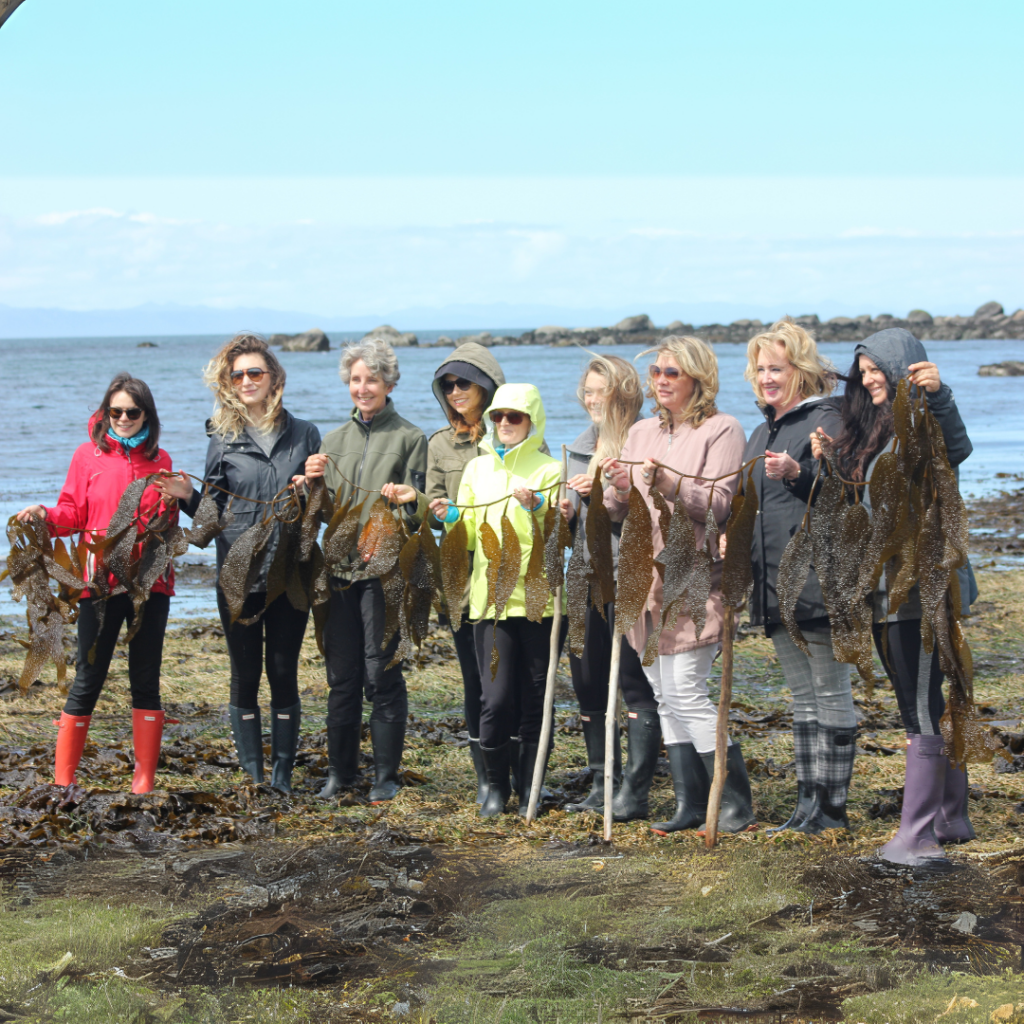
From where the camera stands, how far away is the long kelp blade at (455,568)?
487cm

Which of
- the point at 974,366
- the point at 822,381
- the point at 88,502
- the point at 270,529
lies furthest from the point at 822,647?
the point at 974,366

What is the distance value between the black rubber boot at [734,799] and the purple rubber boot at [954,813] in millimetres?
784

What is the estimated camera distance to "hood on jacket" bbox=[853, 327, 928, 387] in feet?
13.8

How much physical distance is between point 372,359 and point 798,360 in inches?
82.6

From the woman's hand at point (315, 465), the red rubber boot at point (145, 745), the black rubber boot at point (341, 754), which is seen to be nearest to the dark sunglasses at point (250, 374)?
the woman's hand at point (315, 465)

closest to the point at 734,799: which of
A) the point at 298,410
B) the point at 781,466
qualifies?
the point at 781,466

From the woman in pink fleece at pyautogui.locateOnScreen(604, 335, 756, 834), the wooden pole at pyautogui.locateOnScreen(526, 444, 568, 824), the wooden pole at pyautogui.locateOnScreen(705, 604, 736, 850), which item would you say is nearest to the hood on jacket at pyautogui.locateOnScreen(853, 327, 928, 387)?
the woman in pink fleece at pyautogui.locateOnScreen(604, 335, 756, 834)

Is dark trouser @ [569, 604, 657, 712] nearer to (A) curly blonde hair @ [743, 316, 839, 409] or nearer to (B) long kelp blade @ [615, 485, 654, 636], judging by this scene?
(B) long kelp blade @ [615, 485, 654, 636]

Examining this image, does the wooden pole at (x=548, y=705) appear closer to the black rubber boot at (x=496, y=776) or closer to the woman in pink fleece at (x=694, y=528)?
the black rubber boot at (x=496, y=776)

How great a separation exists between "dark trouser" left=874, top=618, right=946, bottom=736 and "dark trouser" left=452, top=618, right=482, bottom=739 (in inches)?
77.3

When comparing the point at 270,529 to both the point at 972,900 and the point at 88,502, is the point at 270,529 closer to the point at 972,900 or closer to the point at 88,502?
the point at 88,502

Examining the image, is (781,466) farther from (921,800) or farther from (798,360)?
(921,800)

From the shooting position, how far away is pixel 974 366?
2184 inches

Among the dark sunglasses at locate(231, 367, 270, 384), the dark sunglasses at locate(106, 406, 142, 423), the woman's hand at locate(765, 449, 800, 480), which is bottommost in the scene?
the woman's hand at locate(765, 449, 800, 480)
